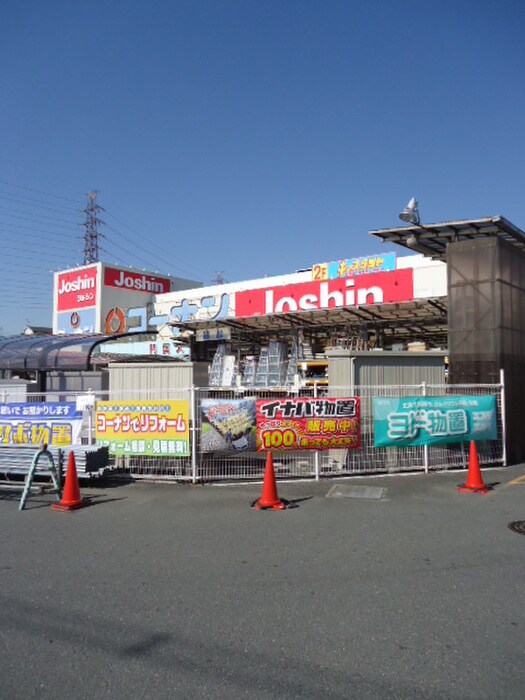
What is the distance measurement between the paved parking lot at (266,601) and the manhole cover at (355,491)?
537 mm

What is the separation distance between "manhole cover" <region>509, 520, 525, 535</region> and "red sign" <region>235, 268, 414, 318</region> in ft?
54.0

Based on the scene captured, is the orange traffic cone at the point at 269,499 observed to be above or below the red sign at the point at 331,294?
below

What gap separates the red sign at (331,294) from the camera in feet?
81.5

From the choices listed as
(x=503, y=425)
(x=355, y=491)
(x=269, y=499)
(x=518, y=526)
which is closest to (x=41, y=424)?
(x=269, y=499)

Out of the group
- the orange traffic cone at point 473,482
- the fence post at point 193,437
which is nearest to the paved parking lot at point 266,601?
the orange traffic cone at point 473,482

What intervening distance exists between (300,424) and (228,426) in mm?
1272

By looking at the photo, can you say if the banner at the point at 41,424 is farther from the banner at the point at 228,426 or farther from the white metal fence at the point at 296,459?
the banner at the point at 228,426

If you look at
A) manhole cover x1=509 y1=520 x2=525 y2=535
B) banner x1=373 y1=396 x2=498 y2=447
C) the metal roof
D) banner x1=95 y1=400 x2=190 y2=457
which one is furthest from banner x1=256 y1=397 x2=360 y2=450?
the metal roof

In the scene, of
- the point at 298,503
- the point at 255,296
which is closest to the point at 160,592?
the point at 298,503

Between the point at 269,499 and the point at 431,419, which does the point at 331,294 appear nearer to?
the point at 431,419

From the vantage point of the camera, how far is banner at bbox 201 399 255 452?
377 inches

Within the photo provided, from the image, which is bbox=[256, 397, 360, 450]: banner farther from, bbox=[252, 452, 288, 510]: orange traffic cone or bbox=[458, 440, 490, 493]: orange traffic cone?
bbox=[458, 440, 490, 493]: orange traffic cone

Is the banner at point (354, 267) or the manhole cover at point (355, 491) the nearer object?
the manhole cover at point (355, 491)

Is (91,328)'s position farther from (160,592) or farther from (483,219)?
(160,592)
